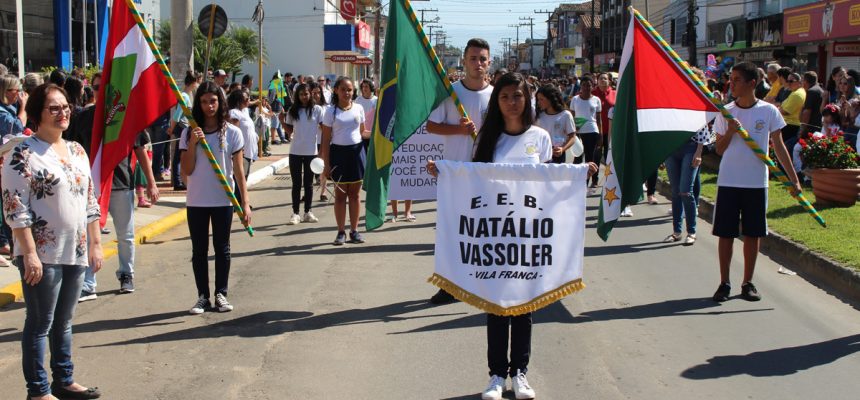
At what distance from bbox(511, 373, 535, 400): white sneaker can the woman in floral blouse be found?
2538mm

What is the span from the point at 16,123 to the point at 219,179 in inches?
105

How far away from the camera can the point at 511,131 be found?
569 centimetres

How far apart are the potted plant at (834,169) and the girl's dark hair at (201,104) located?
830 centimetres

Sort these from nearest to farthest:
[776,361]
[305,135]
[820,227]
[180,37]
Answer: [776,361]
[820,227]
[305,135]
[180,37]

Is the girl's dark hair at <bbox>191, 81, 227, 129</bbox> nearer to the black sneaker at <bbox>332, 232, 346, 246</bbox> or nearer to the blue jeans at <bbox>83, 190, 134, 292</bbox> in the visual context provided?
the blue jeans at <bbox>83, 190, 134, 292</bbox>

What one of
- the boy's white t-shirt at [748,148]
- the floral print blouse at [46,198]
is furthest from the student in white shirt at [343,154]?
the floral print blouse at [46,198]

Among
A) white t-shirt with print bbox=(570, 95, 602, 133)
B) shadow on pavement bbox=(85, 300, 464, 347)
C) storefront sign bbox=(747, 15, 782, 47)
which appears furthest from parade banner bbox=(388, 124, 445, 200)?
storefront sign bbox=(747, 15, 782, 47)

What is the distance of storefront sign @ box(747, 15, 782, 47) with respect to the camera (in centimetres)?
4103

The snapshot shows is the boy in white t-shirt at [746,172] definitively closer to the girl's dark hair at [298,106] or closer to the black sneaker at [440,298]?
the black sneaker at [440,298]

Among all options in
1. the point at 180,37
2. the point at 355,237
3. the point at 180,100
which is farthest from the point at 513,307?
the point at 180,37

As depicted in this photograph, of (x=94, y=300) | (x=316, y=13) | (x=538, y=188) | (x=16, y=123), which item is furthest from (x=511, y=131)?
(x=316, y=13)

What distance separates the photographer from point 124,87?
7102 millimetres

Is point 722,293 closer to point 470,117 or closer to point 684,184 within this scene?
point 470,117

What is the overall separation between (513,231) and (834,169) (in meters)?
8.49
